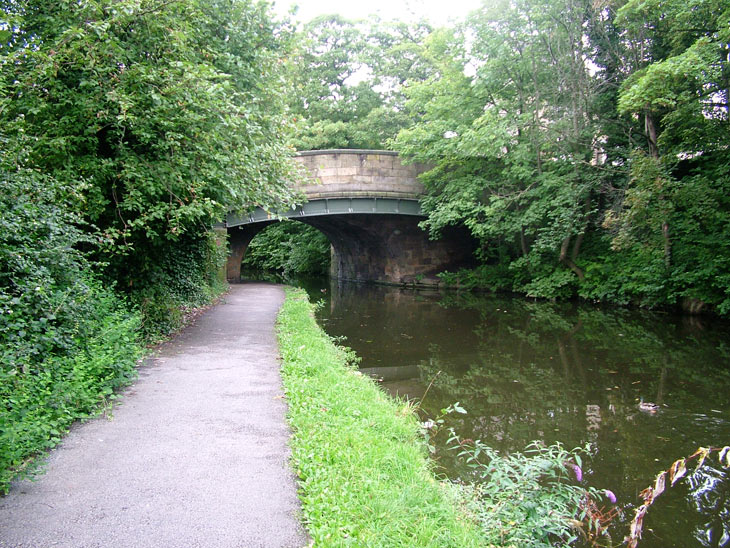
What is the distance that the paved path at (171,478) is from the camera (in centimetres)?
252

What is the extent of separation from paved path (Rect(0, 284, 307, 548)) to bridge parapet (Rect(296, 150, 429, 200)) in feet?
48.1

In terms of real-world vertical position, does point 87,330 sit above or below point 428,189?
below

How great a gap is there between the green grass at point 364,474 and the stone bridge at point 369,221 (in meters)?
11.2

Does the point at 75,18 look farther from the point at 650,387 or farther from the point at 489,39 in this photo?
the point at 489,39

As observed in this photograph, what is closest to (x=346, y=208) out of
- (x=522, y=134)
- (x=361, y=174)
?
(x=361, y=174)

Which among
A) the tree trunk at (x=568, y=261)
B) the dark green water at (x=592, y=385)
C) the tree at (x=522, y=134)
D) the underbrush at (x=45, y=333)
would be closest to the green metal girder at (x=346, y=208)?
the tree at (x=522, y=134)

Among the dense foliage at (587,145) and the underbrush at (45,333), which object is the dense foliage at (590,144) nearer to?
the dense foliage at (587,145)

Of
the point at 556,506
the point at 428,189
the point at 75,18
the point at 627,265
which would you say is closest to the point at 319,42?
the point at 428,189

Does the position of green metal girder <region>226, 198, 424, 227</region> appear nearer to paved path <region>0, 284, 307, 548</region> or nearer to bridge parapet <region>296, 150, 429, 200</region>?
bridge parapet <region>296, 150, 429, 200</region>

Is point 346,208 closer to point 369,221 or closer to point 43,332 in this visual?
point 369,221

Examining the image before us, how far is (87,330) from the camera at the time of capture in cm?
474

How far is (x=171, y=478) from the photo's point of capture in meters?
3.11

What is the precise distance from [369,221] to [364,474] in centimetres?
2009

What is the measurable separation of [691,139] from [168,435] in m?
12.4
